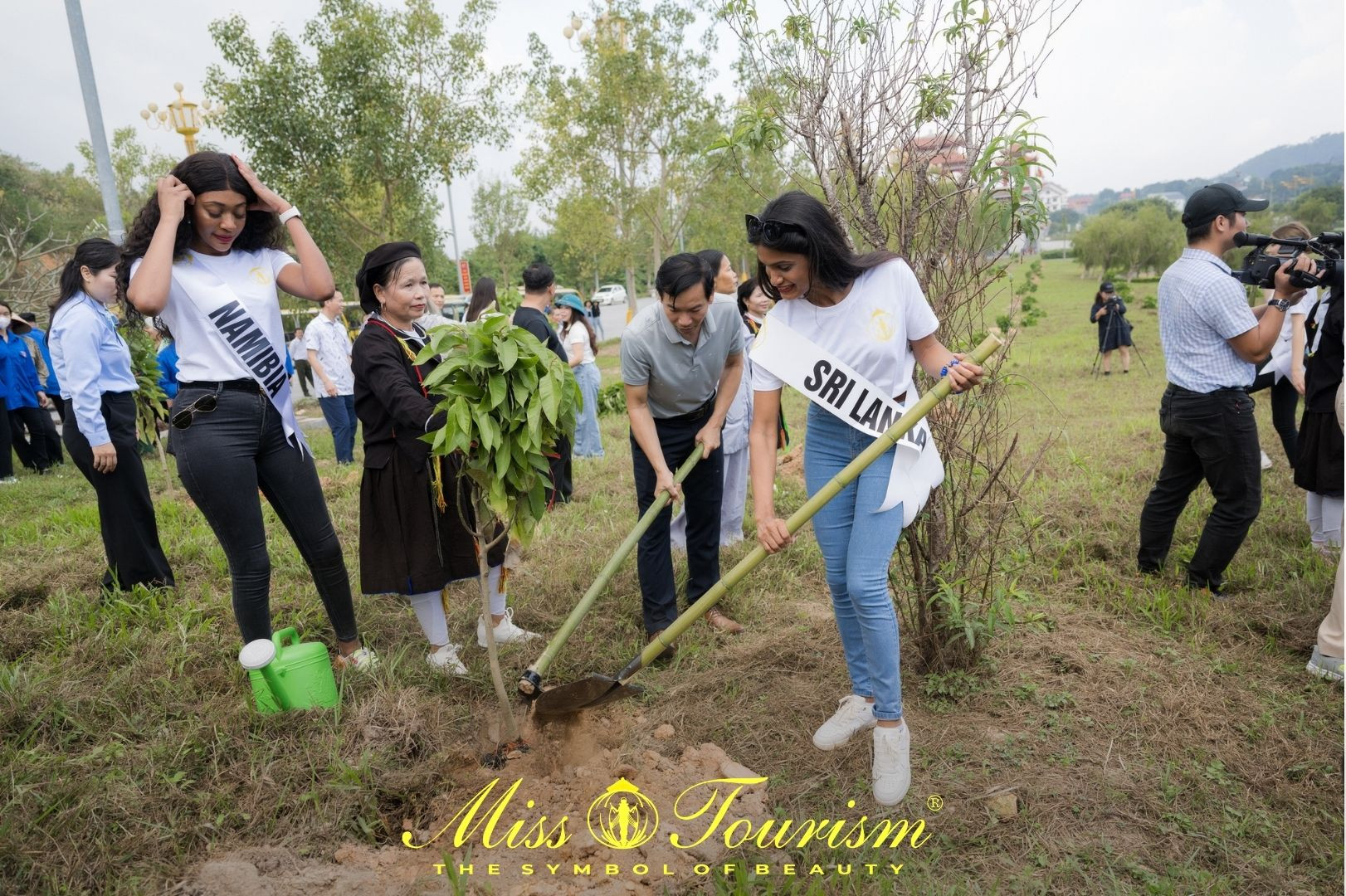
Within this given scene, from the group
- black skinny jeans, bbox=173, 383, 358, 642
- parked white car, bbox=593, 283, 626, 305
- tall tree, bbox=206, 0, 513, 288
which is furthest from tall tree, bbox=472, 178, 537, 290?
black skinny jeans, bbox=173, 383, 358, 642

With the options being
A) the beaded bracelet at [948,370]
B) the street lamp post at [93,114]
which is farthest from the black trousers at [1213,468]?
the street lamp post at [93,114]

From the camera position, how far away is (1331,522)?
14.0 ft

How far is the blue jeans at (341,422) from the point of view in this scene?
321 inches

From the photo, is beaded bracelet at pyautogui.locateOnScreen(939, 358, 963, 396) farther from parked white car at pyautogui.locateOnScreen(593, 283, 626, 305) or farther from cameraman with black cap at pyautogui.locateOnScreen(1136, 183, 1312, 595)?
parked white car at pyautogui.locateOnScreen(593, 283, 626, 305)

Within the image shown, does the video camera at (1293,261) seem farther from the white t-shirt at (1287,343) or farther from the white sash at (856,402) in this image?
the white sash at (856,402)

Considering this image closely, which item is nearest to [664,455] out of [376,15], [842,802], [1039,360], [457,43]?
[842,802]

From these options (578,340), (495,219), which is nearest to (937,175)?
(578,340)

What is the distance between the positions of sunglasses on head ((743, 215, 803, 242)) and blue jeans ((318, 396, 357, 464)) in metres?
6.67

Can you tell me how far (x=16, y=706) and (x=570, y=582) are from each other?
94.4 inches

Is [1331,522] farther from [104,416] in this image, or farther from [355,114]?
[355,114]

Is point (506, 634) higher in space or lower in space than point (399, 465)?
lower

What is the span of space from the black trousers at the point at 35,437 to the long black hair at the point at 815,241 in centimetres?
1011

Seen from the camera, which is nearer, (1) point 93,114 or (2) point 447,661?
(2) point 447,661

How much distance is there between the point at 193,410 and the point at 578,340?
16.3ft
